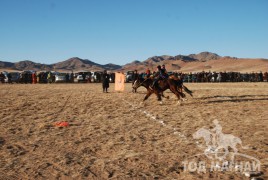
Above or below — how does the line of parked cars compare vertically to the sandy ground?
above

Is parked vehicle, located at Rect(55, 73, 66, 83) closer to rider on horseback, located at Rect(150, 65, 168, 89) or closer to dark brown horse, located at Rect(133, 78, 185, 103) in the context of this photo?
dark brown horse, located at Rect(133, 78, 185, 103)

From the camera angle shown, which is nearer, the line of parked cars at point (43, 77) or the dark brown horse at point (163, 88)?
the dark brown horse at point (163, 88)

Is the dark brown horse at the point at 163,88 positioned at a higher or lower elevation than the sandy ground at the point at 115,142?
higher

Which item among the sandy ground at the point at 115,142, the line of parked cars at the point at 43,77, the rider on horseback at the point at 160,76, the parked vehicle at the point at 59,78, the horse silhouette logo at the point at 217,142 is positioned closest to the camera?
the sandy ground at the point at 115,142

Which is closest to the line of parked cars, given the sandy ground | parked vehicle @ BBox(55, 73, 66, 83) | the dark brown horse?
parked vehicle @ BBox(55, 73, 66, 83)

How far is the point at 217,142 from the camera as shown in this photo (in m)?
8.26

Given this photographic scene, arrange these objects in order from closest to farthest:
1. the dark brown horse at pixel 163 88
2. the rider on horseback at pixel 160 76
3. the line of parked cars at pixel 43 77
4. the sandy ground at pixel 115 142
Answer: the sandy ground at pixel 115 142 < the dark brown horse at pixel 163 88 < the rider on horseback at pixel 160 76 < the line of parked cars at pixel 43 77

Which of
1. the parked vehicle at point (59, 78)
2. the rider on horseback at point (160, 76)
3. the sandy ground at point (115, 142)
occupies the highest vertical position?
the rider on horseback at point (160, 76)

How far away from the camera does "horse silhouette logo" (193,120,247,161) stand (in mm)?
7105

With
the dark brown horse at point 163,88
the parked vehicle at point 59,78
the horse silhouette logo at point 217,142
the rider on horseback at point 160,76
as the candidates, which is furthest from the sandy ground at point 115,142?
the parked vehicle at point 59,78

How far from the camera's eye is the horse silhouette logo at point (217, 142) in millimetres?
7105

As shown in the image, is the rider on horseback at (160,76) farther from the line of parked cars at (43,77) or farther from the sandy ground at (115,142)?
the line of parked cars at (43,77)

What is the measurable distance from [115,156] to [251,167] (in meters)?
2.56

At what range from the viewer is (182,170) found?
612 centimetres
